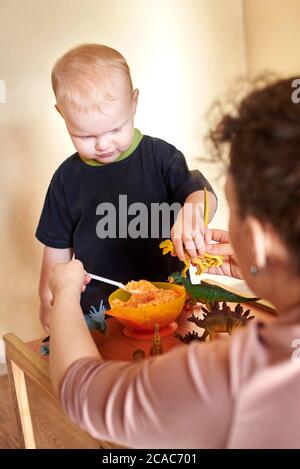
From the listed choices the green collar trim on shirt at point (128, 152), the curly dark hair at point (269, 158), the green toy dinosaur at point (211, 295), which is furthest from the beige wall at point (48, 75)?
the curly dark hair at point (269, 158)

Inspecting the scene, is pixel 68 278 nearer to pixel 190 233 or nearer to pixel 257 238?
pixel 190 233

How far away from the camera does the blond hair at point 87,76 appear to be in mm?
1004

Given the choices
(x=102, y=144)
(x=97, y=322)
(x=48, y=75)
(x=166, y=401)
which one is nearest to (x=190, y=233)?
(x=97, y=322)

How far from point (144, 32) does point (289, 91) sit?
1.42 m

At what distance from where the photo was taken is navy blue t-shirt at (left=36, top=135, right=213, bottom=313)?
46.5 inches

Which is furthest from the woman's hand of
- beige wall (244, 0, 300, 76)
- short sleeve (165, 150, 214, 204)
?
beige wall (244, 0, 300, 76)

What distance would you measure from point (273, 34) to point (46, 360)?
159 cm

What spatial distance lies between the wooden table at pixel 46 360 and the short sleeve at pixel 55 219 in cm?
37

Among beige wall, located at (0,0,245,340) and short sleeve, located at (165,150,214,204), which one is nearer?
short sleeve, located at (165,150,214,204)

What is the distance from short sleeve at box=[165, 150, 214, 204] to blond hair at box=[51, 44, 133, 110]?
22 cm

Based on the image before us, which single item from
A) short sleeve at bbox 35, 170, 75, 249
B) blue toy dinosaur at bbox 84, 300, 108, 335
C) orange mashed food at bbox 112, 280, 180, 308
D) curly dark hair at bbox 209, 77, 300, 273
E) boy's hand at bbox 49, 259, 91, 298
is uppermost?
curly dark hair at bbox 209, 77, 300, 273

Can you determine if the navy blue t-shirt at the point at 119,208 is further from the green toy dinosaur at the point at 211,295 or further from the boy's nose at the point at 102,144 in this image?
the green toy dinosaur at the point at 211,295

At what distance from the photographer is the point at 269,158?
0.43 meters

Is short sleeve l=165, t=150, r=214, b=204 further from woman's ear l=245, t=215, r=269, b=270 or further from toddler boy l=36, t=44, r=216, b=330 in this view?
woman's ear l=245, t=215, r=269, b=270
